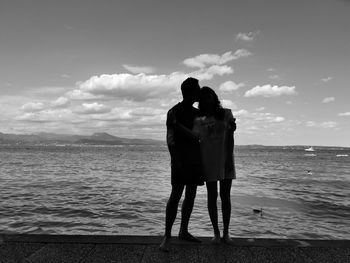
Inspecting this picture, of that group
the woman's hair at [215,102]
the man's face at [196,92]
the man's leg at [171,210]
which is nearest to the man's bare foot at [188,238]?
the man's leg at [171,210]

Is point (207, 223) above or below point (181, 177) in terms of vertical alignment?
below

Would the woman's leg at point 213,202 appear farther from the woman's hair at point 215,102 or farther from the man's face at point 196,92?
the man's face at point 196,92

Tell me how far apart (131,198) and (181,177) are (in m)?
11.9

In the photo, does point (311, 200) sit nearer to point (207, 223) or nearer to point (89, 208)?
point (207, 223)

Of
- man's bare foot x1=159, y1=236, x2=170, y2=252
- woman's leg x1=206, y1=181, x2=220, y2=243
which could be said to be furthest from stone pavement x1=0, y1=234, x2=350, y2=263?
woman's leg x1=206, y1=181, x2=220, y2=243

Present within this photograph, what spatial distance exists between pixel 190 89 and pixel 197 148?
816 millimetres

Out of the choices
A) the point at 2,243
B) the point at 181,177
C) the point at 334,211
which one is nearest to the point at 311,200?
the point at 334,211

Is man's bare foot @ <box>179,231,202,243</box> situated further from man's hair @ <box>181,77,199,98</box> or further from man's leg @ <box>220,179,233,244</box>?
man's hair @ <box>181,77,199,98</box>

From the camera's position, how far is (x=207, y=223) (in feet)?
34.1

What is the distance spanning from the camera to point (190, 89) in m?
4.62

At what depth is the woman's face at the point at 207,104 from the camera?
4.77 meters

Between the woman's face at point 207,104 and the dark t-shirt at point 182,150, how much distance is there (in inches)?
9.9

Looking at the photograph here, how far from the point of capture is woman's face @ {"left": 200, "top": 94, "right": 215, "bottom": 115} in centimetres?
477

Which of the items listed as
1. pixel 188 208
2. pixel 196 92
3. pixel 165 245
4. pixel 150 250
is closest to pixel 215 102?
pixel 196 92
